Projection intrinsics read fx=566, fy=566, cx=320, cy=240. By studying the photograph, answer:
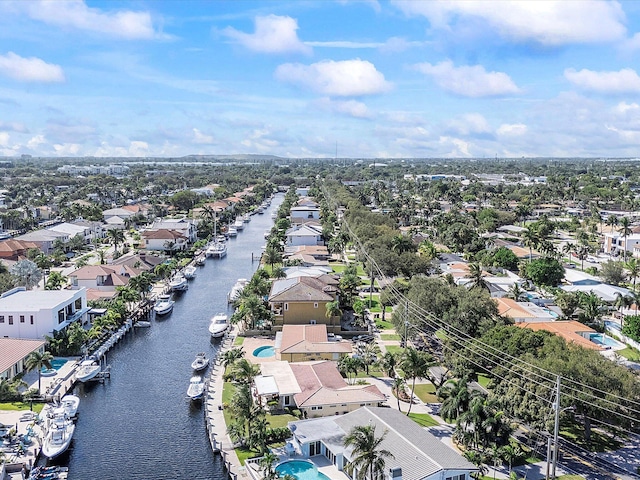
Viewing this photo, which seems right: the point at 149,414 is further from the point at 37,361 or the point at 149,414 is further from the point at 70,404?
the point at 37,361

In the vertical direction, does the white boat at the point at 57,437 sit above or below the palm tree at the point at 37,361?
below

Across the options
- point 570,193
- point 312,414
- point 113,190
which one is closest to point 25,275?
point 312,414

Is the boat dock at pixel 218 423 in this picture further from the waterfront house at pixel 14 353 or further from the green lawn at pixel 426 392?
the green lawn at pixel 426 392

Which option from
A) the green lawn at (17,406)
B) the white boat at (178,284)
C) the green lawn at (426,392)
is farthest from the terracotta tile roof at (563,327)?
the white boat at (178,284)

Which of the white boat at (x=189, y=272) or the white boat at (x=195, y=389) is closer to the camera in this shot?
the white boat at (x=195, y=389)

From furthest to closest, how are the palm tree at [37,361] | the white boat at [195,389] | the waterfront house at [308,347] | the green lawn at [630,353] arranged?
the green lawn at [630,353] < the waterfront house at [308,347] < the white boat at [195,389] < the palm tree at [37,361]
